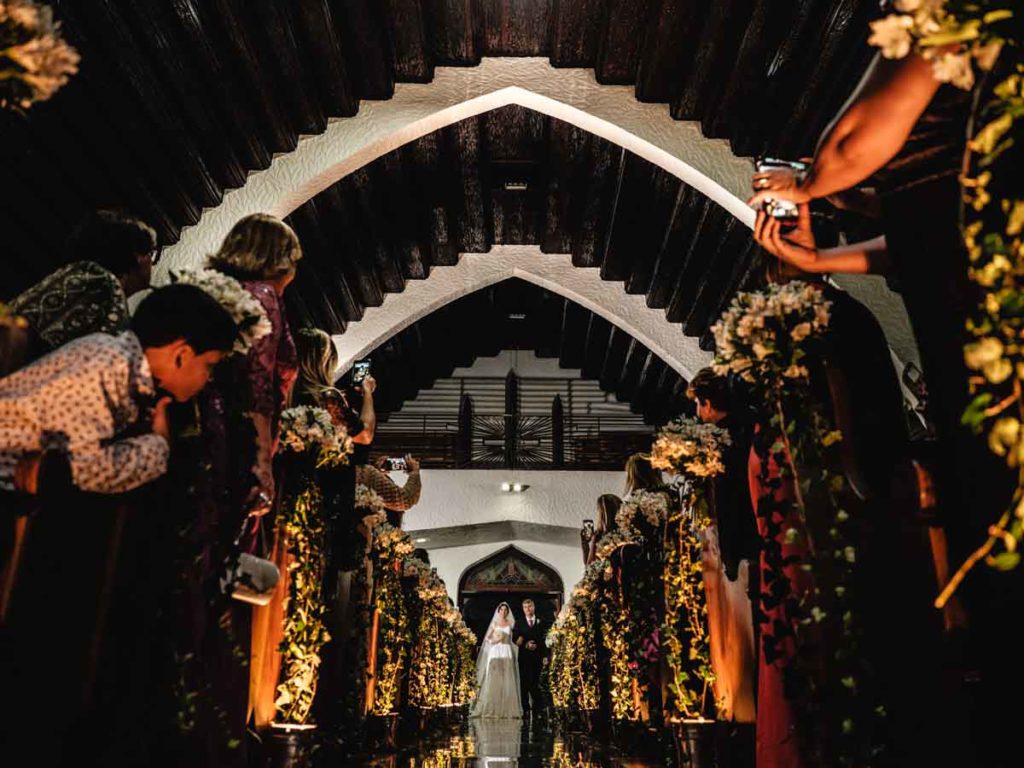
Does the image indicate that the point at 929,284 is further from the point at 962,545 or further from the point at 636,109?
the point at 636,109

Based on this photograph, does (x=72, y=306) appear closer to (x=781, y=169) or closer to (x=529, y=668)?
(x=781, y=169)

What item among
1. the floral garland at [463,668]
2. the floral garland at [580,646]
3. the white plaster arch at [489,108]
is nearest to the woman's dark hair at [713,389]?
the white plaster arch at [489,108]

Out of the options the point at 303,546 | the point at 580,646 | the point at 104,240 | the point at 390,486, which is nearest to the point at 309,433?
the point at 303,546

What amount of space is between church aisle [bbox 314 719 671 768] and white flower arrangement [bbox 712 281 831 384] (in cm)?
258

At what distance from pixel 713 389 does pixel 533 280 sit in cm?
534

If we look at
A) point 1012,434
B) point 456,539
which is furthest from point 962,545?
point 456,539

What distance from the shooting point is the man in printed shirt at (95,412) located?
190 cm

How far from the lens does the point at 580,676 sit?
10227 mm

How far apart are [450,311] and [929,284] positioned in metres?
11.8

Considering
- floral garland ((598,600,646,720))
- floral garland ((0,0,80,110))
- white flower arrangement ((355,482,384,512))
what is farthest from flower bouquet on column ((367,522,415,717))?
floral garland ((0,0,80,110))

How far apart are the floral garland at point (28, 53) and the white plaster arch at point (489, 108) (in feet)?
15.6

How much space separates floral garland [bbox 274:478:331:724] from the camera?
3830mm

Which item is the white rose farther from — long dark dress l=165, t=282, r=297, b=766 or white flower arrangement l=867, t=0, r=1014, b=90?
long dark dress l=165, t=282, r=297, b=766

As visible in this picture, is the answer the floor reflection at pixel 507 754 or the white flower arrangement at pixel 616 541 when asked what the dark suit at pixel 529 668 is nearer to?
the floor reflection at pixel 507 754
